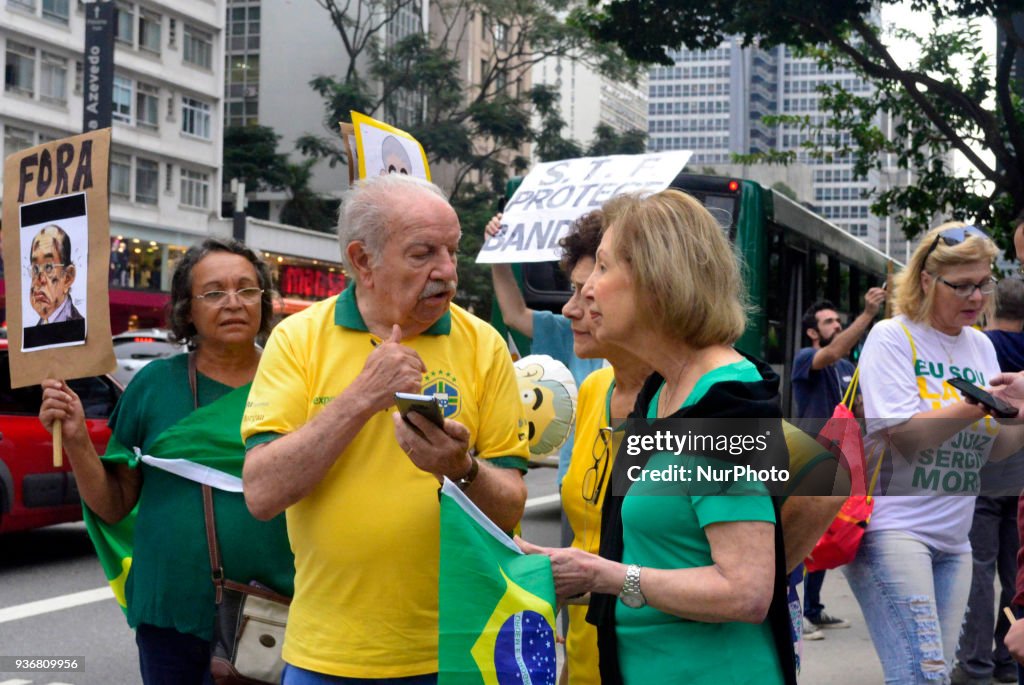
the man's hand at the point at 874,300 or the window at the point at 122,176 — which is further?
the window at the point at 122,176

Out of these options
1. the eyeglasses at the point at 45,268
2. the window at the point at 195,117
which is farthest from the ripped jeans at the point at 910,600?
the window at the point at 195,117

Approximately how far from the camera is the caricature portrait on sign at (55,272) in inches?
149

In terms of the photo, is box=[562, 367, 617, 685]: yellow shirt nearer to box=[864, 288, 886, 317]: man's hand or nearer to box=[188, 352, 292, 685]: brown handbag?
box=[188, 352, 292, 685]: brown handbag

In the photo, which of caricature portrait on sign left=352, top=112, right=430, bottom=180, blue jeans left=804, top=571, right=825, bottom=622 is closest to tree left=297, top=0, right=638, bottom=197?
blue jeans left=804, top=571, right=825, bottom=622

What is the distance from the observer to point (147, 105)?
148ft

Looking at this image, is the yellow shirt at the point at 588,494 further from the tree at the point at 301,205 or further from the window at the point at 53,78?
the tree at the point at 301,205

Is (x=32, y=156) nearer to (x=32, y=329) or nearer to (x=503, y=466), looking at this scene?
(x=32, y=329)

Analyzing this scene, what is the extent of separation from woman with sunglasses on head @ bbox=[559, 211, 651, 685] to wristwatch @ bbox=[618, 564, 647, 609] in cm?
76

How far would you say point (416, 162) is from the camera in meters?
4.20

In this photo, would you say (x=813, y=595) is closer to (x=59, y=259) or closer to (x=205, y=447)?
(x=205, y=447)

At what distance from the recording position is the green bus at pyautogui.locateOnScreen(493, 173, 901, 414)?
12648 millimetres

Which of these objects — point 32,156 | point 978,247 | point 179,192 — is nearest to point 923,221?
point 978,247

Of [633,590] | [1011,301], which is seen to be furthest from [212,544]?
[1011,301]

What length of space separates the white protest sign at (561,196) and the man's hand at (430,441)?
11.6 feet
